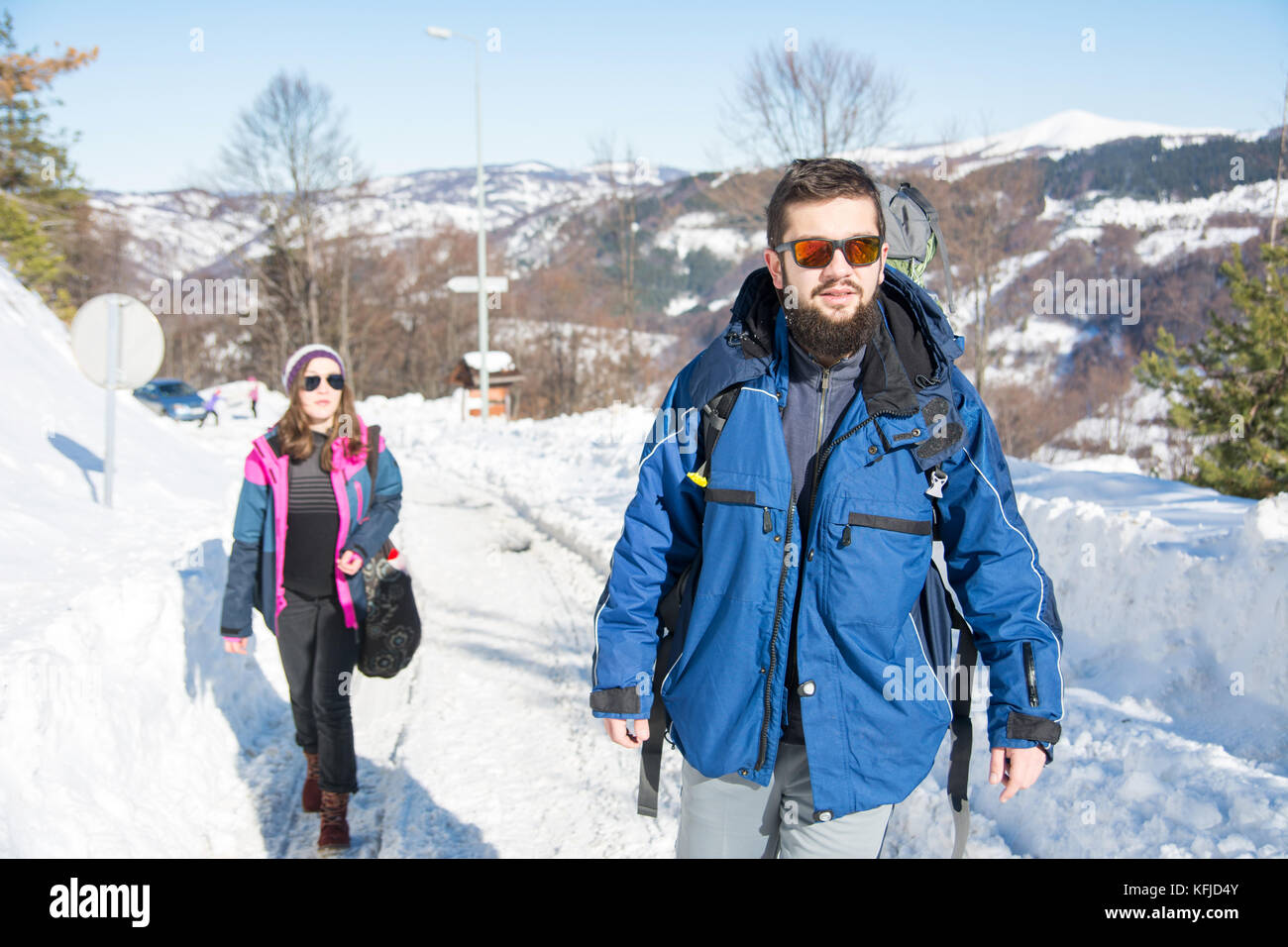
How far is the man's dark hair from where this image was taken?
2137mm

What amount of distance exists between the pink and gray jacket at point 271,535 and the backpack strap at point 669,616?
1965mm

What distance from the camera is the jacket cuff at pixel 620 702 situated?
2158mm

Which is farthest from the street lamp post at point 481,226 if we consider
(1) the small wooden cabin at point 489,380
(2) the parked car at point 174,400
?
(2) the parked car at point 174,400

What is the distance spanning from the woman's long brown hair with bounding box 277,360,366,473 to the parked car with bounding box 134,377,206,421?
2807cm

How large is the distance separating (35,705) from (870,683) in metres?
3.28

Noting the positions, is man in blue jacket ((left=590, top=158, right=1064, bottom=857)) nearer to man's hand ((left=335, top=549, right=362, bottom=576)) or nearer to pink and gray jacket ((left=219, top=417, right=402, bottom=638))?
man's hand ((left=335, top=549, right=362, bottom=576))

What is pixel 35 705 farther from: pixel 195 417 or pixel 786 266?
pixel 195 417

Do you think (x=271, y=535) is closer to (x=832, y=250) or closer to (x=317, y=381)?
(x=317, y=381)

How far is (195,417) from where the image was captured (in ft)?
97.5

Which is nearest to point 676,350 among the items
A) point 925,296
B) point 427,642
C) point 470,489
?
point 470,489

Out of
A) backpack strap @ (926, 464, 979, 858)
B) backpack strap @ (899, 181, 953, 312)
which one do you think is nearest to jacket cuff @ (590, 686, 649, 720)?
backpack strap @ (926, 464, 979, 858)

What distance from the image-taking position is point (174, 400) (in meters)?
29.7

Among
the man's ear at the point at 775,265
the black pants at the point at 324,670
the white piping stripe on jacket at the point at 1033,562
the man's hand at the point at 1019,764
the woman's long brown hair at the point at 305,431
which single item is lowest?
the black pants at the point at 324,670

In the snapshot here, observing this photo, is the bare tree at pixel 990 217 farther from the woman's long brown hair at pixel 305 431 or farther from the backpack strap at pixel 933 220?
the woman's long brown hair at pixel 305 431
